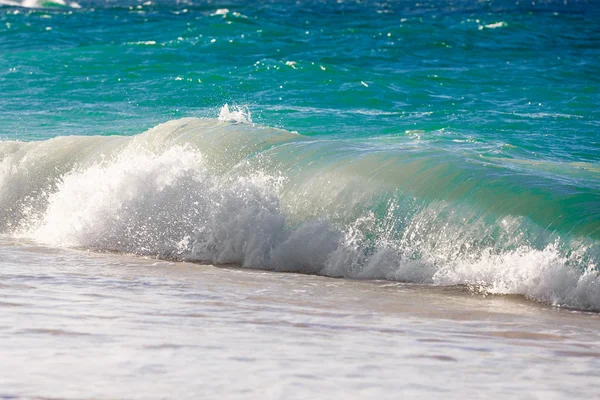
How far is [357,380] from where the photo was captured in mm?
2896

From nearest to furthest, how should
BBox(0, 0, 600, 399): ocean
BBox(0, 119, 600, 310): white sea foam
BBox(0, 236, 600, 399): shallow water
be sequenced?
BBox(0, 236, 600, 399): shallow water
BBox(0, 0, 600, 399): ocean
BBox(0, 119, 600, 310): white sea foam

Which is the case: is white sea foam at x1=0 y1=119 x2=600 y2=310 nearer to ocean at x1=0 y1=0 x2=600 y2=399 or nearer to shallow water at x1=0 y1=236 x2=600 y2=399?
ocean at x1=0 y1=0 x2=600 y2=399

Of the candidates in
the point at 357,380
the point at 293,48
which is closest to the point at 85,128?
the point at 293,48

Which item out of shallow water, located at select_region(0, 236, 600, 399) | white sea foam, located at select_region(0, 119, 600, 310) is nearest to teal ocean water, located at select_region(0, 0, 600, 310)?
white sea foam, located at select_region(0, 119, 600, 310)

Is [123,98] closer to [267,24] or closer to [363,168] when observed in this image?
[267,24]

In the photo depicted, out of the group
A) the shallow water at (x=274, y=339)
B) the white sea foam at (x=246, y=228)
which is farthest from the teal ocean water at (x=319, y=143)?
the shallow water at (x=274, y=339)

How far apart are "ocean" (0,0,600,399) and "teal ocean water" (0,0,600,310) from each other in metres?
0.02

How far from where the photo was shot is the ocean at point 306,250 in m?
3.03

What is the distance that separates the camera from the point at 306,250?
585 cm

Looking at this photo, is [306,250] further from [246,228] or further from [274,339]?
[274,339]

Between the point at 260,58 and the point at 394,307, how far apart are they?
48.8 ft

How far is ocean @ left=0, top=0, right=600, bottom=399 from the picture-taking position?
3025 millimetres

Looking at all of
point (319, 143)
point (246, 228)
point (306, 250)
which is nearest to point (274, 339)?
point (306, 250)

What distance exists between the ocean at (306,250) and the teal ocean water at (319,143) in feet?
0.08
